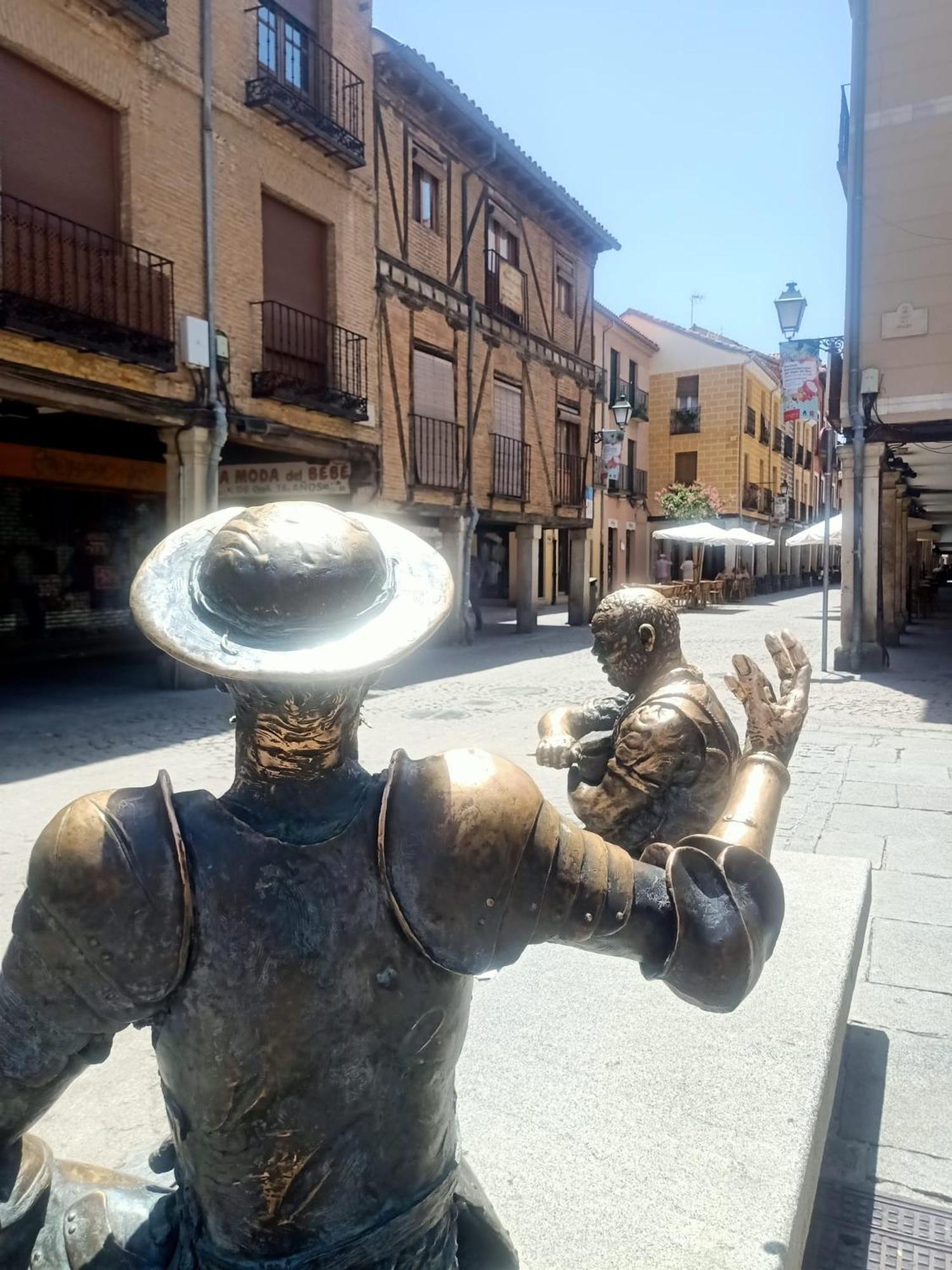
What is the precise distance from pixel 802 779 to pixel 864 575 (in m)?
7.05

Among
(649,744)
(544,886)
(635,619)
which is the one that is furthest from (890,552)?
(544,886)

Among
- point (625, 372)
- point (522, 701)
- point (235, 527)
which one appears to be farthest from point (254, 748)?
point (625, 372)

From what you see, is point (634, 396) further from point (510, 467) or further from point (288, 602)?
point (288, 602)

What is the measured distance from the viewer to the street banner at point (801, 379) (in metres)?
12.9

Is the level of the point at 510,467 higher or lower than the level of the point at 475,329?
lower

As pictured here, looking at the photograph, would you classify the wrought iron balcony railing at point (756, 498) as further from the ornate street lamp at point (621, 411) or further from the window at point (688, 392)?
the ornate street lamp at point (621, 411)

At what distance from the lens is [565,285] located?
2141cm

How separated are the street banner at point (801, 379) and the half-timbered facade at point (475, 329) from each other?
19.0 ft

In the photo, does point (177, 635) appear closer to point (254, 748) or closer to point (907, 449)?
point (254, 748)

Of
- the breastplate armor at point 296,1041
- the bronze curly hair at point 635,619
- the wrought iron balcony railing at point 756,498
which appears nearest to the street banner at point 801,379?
the bronze curly hair at point 635,619

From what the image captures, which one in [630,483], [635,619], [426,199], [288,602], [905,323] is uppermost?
[426,199]

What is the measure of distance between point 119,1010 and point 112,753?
24.8 feet

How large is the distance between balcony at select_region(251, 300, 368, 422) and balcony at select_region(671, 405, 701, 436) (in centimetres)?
2220

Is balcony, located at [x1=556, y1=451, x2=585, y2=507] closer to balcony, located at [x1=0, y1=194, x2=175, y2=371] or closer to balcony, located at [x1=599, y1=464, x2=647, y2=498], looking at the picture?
balcony, located at [x1=599, y1=464, x2=647, y2=498]
